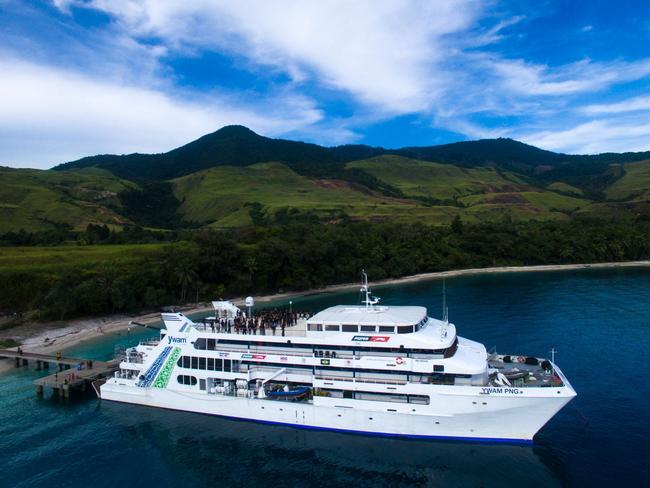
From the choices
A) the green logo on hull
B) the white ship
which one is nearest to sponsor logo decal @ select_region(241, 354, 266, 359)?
the white ship

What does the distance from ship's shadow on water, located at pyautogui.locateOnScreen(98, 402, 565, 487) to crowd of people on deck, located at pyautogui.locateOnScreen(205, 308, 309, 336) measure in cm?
589

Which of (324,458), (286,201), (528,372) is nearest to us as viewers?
(324,458)

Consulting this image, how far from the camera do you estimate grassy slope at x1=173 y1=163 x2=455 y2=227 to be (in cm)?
14500

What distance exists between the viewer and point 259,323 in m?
34.3

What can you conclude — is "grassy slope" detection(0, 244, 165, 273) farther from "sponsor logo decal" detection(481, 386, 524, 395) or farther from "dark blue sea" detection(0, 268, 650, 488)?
"sponsor logo decal" detection(481, 386, 524, 395)

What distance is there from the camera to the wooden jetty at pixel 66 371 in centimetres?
3622

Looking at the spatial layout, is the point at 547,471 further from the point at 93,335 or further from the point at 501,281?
the point at 501,281

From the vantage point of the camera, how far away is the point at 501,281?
281 ft

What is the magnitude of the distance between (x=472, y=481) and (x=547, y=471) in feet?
13.2

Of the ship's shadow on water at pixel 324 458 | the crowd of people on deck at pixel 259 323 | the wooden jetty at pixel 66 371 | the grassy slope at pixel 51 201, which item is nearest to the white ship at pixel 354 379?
the crowd of people on deck at pixel 259 323

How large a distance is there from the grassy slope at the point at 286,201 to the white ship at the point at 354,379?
107 m

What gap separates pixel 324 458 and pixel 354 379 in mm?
4876

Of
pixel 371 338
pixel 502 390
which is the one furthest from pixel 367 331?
pixel 502 390

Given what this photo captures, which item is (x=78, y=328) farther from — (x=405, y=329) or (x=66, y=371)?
(x=405, y=329)
